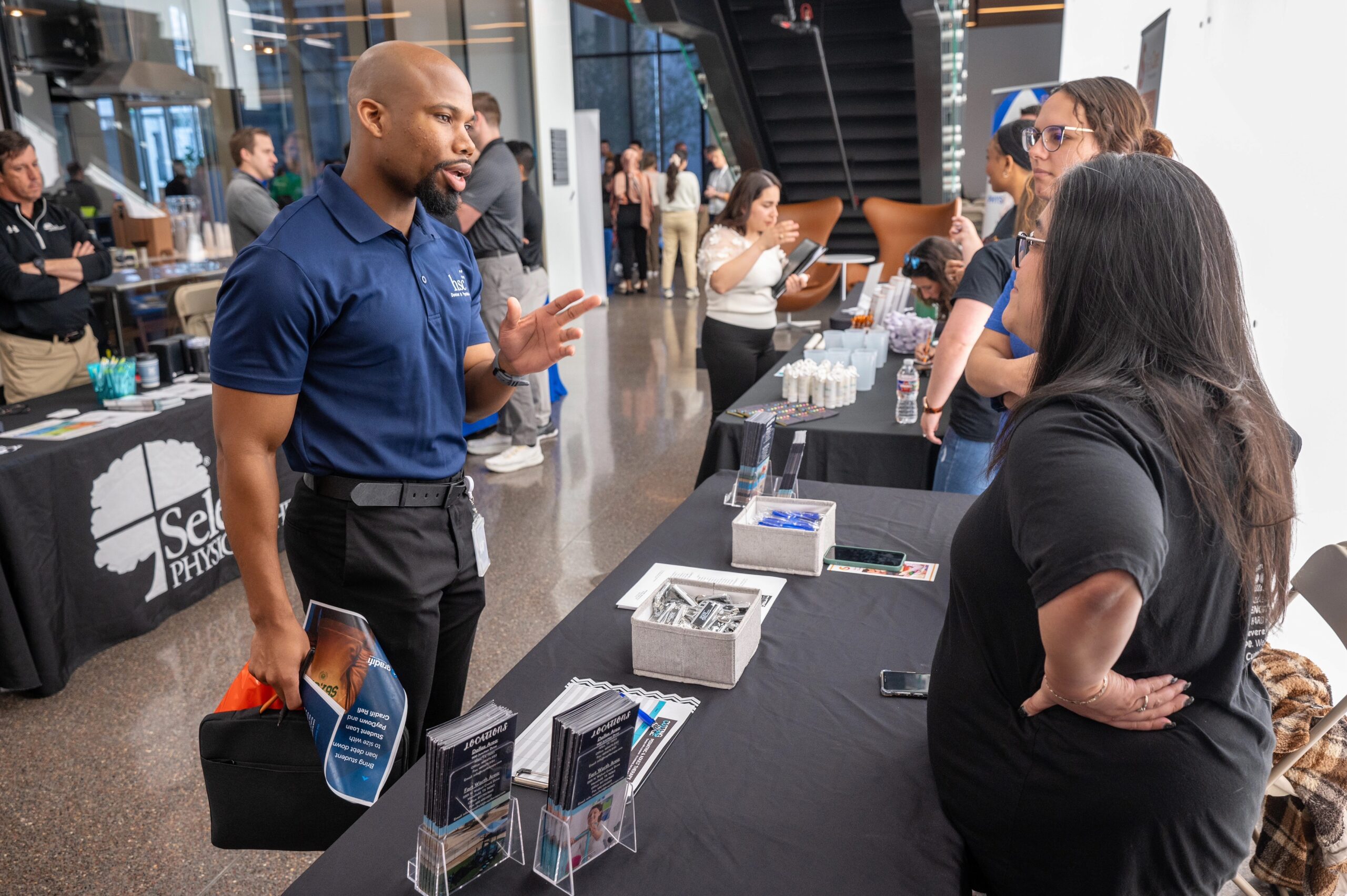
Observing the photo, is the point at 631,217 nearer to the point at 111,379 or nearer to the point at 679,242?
the point at 679,242

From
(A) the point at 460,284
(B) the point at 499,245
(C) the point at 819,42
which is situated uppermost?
(C) the point at 819,42

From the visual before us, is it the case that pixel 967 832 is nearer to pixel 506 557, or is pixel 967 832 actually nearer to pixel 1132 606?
pixel 1132 606

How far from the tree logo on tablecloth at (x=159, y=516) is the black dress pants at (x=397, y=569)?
165cm

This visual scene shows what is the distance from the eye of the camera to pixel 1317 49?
6.96ft

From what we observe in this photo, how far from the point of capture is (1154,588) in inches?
36.2

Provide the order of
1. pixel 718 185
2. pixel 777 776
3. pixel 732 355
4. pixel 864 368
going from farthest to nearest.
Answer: pixel 718 185 < pixel 732 355 < pixel 864 368 < pixel 777 776

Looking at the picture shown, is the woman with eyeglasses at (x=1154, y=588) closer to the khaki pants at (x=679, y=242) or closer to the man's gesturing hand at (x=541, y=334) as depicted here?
the man's gesturing hand at (x=541, y=334)

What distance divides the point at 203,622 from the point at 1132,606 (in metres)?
3.10

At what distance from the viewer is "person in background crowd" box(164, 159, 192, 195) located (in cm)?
639

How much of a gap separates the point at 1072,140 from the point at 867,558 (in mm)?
1037

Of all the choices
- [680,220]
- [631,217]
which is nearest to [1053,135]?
[680,220]

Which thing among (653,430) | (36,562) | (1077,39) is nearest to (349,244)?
(36,562)

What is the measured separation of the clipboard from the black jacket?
113 inches

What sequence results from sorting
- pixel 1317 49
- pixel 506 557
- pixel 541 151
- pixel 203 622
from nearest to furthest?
pixel 1317 49 → pixel 203 622 → pixel 506 557 → pixel 541 151
